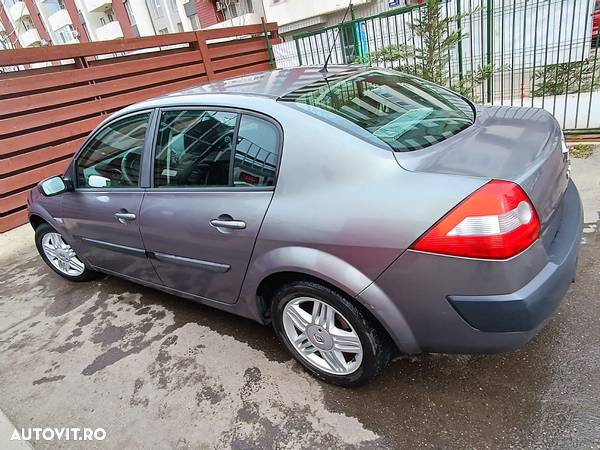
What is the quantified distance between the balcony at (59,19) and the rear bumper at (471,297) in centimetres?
3973

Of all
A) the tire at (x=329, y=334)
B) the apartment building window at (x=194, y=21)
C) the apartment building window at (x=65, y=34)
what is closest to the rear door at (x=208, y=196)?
the tire at (x=329, y=334)

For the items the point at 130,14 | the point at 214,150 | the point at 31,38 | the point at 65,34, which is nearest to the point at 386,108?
the point at 214,150

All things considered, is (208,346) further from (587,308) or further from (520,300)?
(587,308)

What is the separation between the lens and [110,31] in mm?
29312

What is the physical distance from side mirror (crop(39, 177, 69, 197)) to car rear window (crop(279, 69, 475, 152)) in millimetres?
1986

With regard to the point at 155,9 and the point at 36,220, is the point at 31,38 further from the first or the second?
the point at 36,220

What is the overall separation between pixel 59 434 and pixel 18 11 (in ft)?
150

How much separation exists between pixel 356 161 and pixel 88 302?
276 centimetres

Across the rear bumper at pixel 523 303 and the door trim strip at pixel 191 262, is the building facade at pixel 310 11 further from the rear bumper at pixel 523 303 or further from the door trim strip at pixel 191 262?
the rear bumper at pixel 523 303

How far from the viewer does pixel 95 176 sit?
9.34 feet

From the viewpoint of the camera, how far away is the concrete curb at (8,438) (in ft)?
6.79

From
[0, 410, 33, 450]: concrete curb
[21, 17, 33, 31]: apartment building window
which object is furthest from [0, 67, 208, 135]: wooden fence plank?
[21, 17, 33, 31]: apartment building window

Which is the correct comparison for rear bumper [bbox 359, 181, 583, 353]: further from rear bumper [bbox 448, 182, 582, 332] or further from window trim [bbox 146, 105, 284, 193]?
window trim [bbox 146, 105, 284, 193]

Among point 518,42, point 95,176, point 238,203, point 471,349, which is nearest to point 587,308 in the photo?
point 471,349
